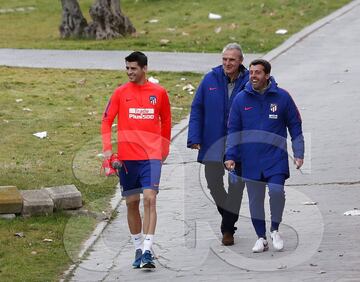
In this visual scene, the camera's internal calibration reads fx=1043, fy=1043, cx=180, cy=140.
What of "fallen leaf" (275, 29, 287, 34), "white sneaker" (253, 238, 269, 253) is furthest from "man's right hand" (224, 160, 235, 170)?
"fallen leaf" (275, 29, 287, 34)

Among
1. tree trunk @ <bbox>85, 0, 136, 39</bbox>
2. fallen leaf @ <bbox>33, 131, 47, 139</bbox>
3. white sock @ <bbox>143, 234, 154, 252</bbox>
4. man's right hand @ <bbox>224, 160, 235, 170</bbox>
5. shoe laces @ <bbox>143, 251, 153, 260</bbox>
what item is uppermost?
tree trunk @ <bbox>85, 0, 136, 39</bbox>

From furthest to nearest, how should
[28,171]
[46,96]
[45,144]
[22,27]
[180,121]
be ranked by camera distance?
[22,27], [46,96], [180,121], [45,144], [28,171]

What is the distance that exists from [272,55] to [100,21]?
20.3ft

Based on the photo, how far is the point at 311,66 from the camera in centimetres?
2138

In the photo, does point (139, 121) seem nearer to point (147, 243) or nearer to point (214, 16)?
point (147, 243)

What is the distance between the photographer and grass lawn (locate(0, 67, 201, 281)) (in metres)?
9.66

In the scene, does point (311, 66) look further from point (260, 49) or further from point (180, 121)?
point (180, 121)

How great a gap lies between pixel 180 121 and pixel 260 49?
25.0ft

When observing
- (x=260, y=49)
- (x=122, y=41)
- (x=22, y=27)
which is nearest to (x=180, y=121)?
(x=260, y=49)

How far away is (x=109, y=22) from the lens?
88.1ft

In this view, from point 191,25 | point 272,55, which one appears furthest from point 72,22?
point 272,55

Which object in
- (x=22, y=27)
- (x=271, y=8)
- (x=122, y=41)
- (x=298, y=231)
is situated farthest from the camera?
(x=22, y=27)

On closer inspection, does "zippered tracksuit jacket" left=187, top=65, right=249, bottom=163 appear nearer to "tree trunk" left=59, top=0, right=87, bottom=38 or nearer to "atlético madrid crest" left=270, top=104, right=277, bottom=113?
"atlético madrid crest" left=270, top=104, right=277, bottom=113

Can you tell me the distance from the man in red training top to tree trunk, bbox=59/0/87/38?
1852 centimetres
